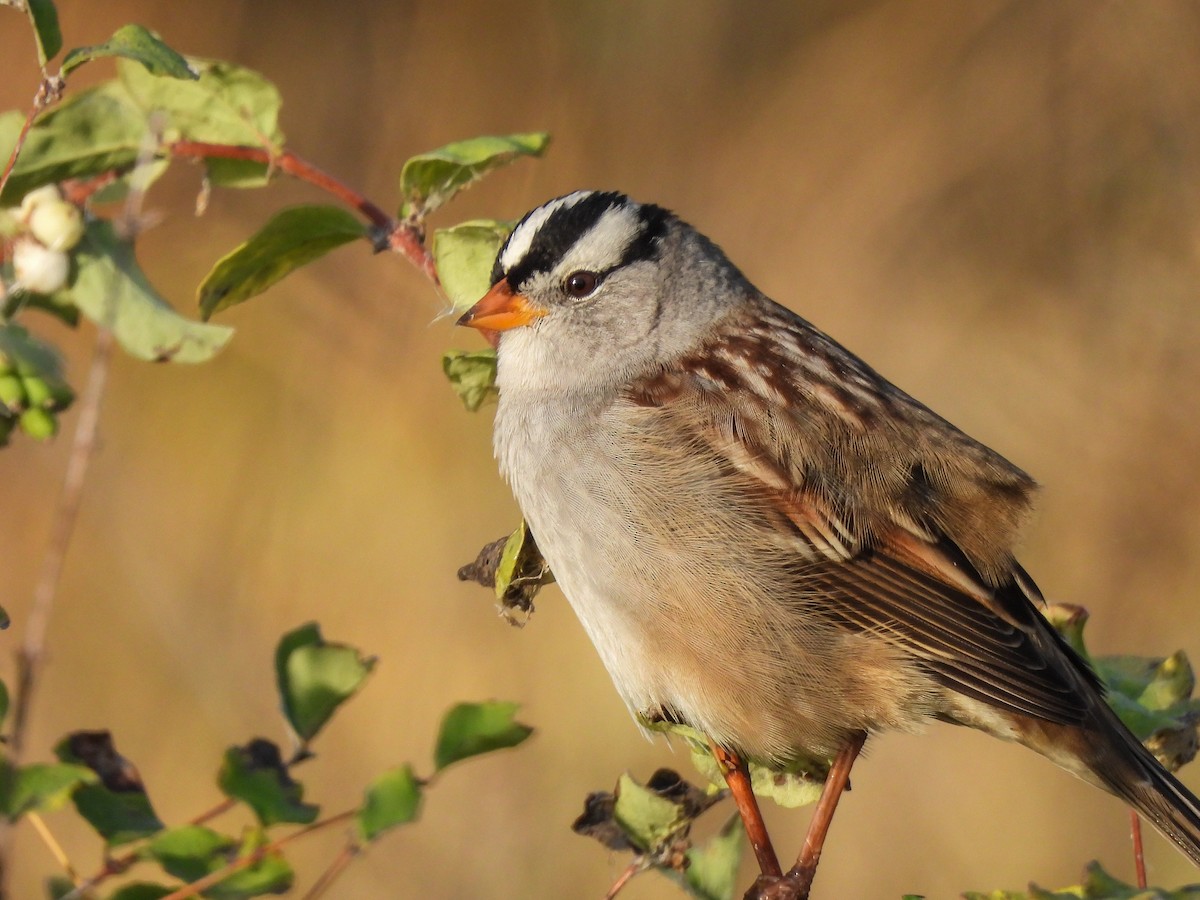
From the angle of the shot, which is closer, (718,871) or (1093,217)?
(718,871)

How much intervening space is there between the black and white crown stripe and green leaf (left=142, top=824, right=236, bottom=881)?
139 cm

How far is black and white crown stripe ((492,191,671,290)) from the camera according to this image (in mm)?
2551

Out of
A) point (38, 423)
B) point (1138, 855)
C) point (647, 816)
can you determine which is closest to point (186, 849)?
point (38, 423)

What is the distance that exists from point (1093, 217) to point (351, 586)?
3.22 metres

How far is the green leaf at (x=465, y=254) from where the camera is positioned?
217cm

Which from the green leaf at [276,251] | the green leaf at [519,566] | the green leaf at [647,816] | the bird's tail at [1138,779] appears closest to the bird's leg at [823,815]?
the green leaf at [647,816]

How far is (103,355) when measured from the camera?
133 cm

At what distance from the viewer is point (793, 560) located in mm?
2387

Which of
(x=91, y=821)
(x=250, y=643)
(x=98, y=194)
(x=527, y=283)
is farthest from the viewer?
(x=250, y=643)

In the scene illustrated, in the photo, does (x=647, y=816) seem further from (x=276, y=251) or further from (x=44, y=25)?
(x=44, y=25)

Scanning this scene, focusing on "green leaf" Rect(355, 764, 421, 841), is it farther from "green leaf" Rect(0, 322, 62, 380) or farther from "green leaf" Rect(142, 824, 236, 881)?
"green leaf" Rect(0, 322, 62, 380)

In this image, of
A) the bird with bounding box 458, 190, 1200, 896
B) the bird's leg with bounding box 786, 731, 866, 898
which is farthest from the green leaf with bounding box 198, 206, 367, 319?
the bird's leg with bounding box 786, 731, 866, 898

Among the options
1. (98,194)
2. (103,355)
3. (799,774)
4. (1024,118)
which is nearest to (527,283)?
(98,194)

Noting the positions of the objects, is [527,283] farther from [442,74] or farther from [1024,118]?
[1024,118]
